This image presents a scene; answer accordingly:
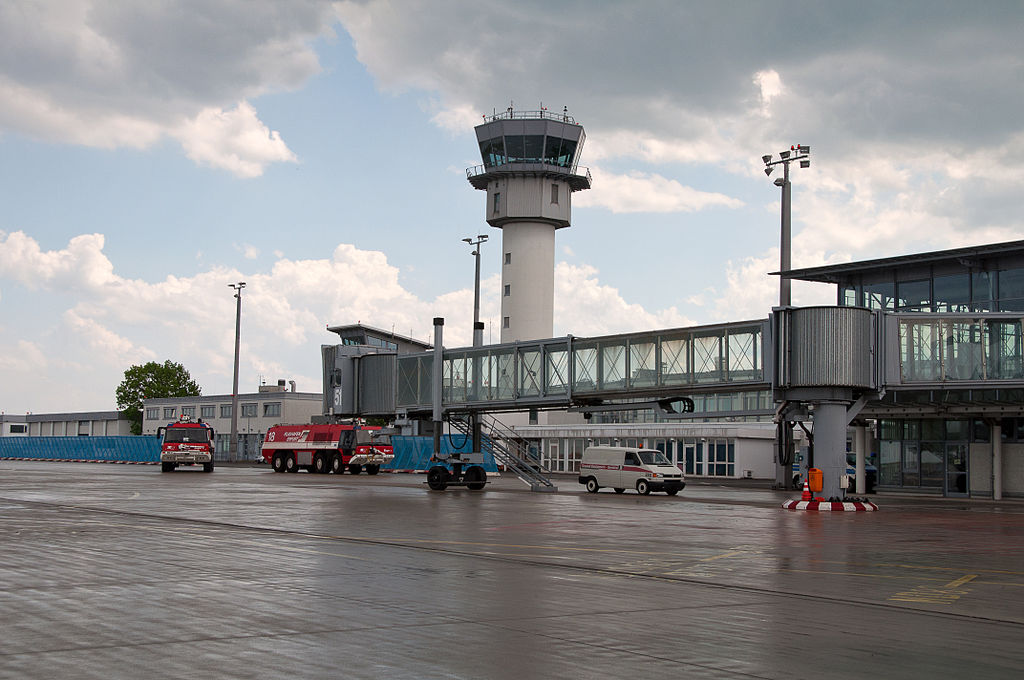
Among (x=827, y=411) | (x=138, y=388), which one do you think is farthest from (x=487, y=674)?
(x=138, y=388)

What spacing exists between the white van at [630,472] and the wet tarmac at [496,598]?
15.9m

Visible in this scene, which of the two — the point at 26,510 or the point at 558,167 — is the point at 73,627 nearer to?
the point at 26,510

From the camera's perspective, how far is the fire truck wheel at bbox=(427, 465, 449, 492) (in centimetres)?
4303

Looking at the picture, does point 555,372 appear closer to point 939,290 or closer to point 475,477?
point 475,477

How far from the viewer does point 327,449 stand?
64.4 m

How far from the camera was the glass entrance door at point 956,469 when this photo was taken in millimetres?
43812

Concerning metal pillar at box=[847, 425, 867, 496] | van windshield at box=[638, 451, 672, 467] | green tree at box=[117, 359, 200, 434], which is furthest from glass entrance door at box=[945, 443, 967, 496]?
green tree at box=[117, 359, 200, 434]

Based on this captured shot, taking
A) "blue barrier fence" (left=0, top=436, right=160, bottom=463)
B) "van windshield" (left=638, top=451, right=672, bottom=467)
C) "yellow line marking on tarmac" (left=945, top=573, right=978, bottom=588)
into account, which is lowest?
"blue barrier fence" (left=0, top=436, right=160, bottom=463)

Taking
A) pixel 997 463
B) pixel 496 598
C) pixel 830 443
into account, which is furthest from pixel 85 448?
pixel 496 598

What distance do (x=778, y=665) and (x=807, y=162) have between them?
38.7 m

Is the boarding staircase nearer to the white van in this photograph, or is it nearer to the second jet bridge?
the white van

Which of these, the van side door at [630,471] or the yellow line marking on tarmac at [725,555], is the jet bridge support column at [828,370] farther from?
the yellow line marking on tarmac at [725,555]

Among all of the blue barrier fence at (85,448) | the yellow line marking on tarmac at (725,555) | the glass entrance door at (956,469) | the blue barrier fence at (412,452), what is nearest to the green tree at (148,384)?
the blue barrier fence at (85,448)

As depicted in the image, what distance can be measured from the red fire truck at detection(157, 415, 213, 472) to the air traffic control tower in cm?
2319
